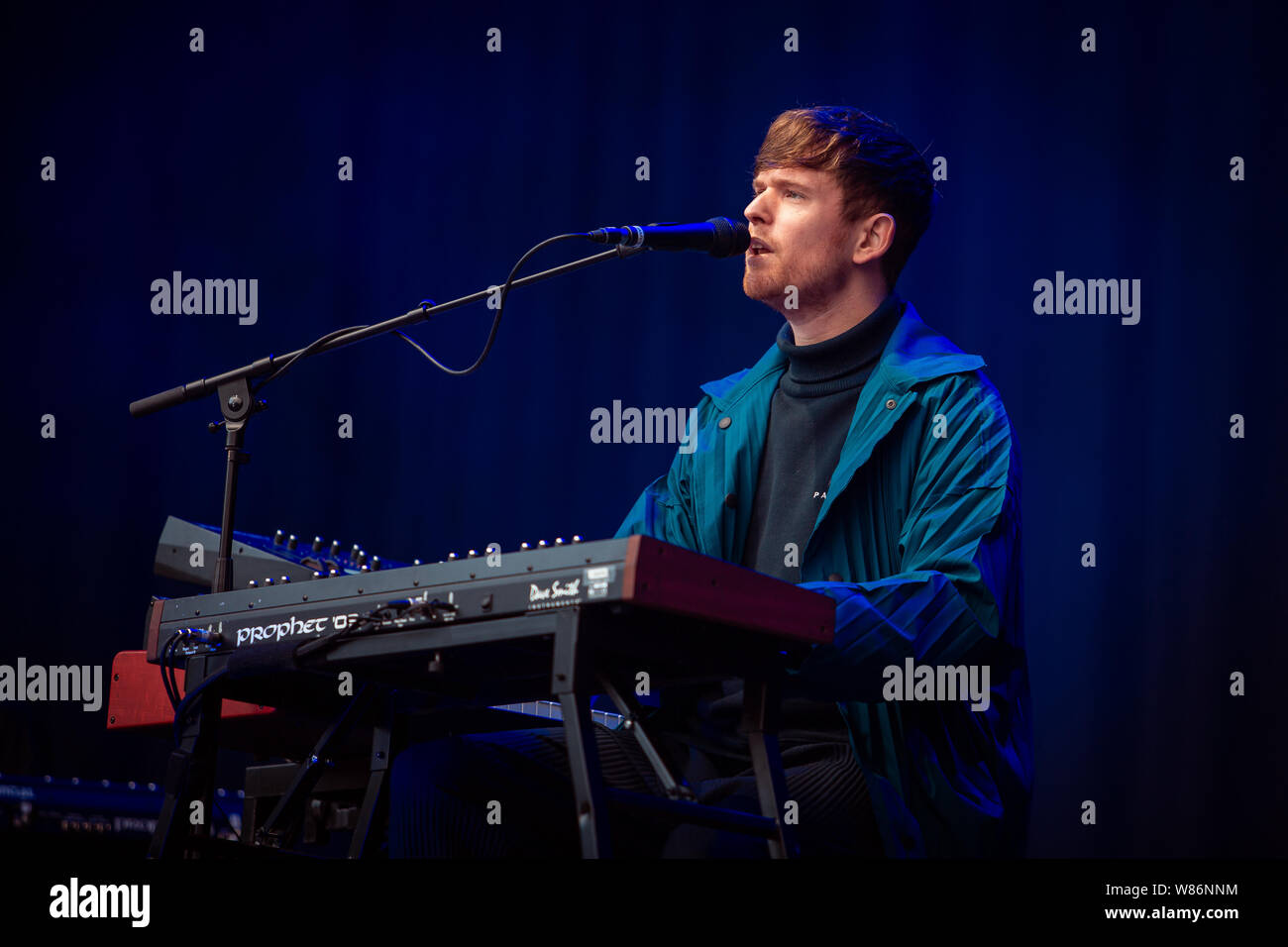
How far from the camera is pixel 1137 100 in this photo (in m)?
3.37

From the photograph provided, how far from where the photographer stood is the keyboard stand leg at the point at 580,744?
1.47 metres

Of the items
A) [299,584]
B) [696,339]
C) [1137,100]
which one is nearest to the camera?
[299,584]

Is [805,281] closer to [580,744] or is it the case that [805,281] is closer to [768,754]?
[768,754]

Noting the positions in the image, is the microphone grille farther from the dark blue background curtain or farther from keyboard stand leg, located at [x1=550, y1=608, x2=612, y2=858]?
the dark blue background curtain

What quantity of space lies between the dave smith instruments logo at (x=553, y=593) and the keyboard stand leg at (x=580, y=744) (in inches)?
0.6

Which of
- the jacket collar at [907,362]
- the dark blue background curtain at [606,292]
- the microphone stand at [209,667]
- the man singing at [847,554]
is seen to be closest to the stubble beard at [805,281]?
the man singing at [847,554]

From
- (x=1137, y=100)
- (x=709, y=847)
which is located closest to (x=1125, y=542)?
(x=1137, y=100)

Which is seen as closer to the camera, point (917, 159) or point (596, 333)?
point (917, 159)

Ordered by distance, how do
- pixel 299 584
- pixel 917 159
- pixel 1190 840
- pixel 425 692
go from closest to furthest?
pixel 299 584
pixel 425 692
pixel 917 159
pixel 1190 840

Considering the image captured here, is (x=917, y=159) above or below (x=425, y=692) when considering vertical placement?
above

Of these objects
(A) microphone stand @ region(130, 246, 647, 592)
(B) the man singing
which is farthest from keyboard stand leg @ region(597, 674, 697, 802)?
(A) microphone stand @ region(130, 246, 647, 592)

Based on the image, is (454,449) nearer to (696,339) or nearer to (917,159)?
(696,339)

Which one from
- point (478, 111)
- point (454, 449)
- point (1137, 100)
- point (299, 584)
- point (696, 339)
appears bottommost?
point (299, 584)
